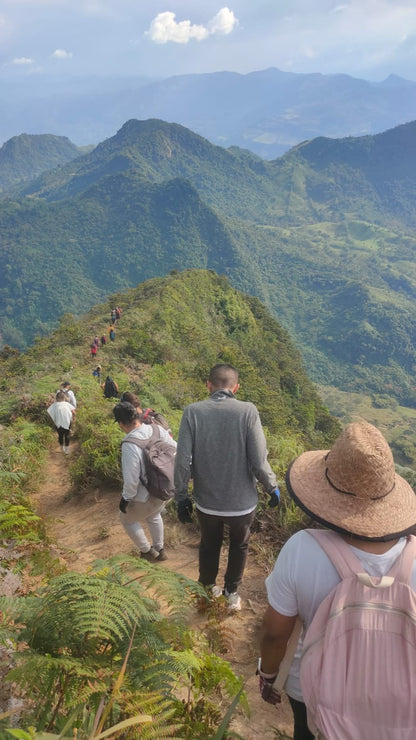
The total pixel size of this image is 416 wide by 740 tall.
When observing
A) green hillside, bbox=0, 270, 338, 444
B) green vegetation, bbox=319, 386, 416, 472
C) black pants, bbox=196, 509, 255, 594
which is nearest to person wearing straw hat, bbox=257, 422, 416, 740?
black pants, bbox=196, 509, 255, 594

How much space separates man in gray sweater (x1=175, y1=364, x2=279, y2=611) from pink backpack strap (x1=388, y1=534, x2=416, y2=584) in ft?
4.85

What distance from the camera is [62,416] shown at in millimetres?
7008

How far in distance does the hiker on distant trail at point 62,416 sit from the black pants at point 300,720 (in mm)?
5916

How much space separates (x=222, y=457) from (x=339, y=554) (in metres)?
1.49

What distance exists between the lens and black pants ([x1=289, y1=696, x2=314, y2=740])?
1.81 metres

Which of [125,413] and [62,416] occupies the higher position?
[125,413]

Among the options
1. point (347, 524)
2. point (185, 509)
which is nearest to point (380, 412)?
point (185, 509)

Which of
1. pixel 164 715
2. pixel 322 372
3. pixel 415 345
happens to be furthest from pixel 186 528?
pixel 415 345

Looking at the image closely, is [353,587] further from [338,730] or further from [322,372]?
[322,372]

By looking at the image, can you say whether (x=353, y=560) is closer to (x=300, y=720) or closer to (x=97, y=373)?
(x=300, y=720)

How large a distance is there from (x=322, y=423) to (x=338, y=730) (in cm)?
3190

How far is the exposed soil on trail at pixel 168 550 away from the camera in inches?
94.7

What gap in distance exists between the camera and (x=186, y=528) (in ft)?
15.0

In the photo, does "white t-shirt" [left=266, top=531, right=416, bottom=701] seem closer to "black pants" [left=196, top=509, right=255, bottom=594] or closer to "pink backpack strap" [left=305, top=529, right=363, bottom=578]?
"pink backpack strap" [left=305, top=529, right=363, bottom=578]
